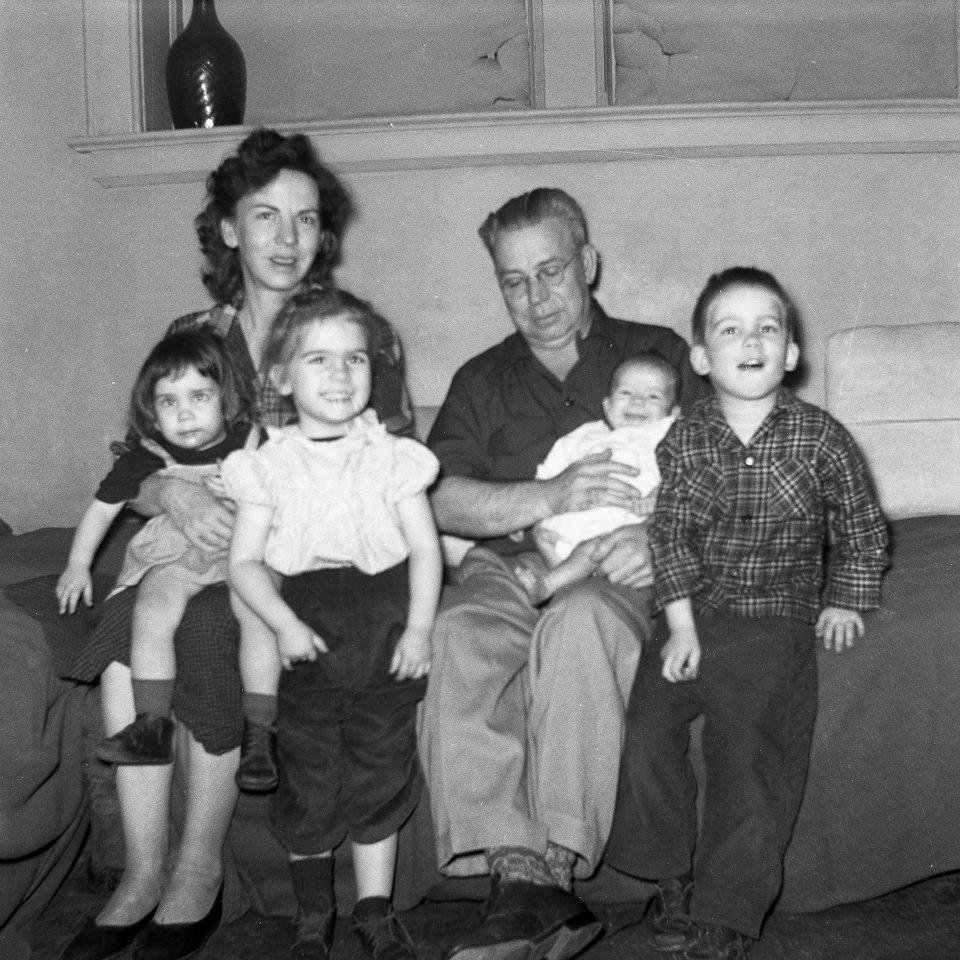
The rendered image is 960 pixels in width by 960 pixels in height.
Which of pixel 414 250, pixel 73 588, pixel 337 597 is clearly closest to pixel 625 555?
pixel 337 597

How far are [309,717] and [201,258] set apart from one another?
5.42 feet

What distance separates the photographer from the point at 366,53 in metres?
3.39

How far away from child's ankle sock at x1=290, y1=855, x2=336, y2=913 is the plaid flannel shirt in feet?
2.14

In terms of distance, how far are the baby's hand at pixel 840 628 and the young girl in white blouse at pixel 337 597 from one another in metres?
0.60

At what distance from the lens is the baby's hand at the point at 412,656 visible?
6.07 ft

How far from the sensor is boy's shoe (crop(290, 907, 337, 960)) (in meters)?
1.79

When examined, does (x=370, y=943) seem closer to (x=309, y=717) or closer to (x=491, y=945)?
(x=491, y=945)

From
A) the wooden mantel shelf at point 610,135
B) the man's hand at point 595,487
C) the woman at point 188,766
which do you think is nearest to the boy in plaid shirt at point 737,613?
the man's hand at point 595,487

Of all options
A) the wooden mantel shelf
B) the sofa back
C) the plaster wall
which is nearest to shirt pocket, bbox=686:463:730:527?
the sofa back

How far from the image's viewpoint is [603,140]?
3002mm

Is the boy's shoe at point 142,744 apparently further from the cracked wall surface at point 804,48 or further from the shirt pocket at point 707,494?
the cracked wall surface at point 804,48

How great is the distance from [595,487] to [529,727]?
445 mm

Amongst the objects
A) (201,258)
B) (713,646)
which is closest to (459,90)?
(201,258)

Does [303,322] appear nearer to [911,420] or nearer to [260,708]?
[260,708]
